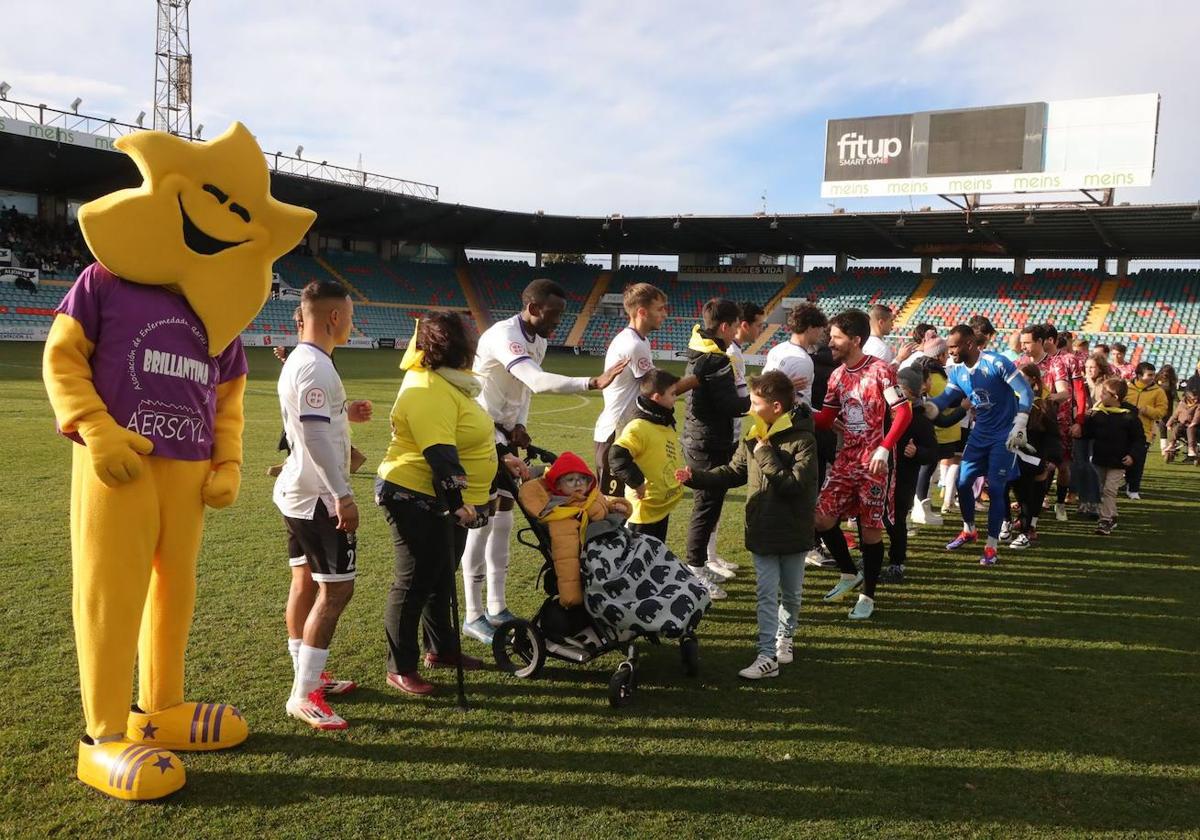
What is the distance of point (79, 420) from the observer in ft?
9.66

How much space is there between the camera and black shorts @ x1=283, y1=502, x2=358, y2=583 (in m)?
3.62

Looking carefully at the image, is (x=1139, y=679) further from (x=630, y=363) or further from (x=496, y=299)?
(x=496, y=299)

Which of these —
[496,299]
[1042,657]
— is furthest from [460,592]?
[496,299]

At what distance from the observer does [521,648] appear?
14.5 ft

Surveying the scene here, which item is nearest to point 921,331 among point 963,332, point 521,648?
point 963,332

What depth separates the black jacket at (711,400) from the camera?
219 inches

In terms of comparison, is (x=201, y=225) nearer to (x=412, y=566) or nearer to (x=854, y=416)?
(x=412, y=566)

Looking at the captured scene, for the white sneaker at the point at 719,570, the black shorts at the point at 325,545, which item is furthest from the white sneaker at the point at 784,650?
the black shorts at the point at 325,545

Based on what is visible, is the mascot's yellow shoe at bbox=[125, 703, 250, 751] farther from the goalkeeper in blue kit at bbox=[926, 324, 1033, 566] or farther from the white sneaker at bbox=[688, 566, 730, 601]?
the goalkeeper in blue kit at bbox=[926, 324, 1033, 566]

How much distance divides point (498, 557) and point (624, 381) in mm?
1454

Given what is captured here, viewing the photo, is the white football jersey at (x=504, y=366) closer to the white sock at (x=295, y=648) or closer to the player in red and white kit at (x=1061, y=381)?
the white sock at (x=295, y=648)

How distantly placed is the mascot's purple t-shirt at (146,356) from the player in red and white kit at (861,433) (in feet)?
12.8

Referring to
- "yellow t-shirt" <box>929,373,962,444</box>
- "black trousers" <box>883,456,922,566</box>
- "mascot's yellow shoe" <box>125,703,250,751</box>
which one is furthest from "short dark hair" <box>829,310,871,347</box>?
"mascot's yellow shoe" <box>125,703,250,751</box>

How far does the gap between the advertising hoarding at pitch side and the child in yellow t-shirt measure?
29922mm
